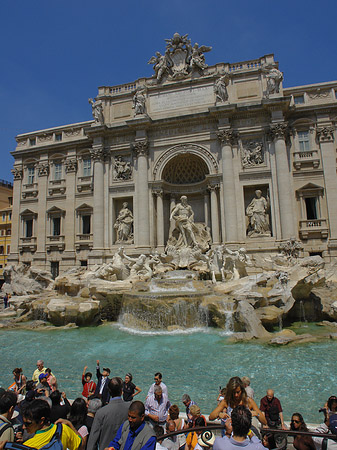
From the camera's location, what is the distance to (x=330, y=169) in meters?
19.5

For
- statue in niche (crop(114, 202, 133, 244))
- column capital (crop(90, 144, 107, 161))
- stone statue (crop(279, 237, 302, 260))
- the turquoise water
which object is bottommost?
the turquoise water

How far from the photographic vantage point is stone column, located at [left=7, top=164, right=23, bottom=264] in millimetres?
25609

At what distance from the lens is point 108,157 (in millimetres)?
23297

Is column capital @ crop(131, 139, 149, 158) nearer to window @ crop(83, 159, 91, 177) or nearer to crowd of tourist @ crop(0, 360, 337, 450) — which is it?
window @ crop(83, 159, 91, 177)

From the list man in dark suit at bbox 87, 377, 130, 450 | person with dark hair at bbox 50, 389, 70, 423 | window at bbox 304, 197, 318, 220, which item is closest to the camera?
man in dark suit at bbox 87, 377, 130, 450

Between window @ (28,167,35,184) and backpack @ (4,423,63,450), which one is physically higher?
window @ (28,167,35,184)

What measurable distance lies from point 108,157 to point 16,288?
11.1 meters

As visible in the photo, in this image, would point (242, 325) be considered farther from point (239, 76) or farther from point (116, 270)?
point (239, 76)

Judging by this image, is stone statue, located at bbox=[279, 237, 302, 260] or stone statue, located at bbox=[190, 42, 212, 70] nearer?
stone statue, located at bbox=[279, 237, 302, 260]

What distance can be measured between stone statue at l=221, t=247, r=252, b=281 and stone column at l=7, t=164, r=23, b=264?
1800 cm

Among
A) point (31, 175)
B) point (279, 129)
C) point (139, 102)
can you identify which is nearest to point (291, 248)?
point (279, 129)

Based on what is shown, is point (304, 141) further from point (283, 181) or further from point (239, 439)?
point (239, 439)

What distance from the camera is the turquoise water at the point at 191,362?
6.53 m

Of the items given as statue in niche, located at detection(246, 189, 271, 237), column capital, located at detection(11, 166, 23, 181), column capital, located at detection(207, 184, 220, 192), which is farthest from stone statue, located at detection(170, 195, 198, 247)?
column capital, located at detection(11, 166, 23, 181)
